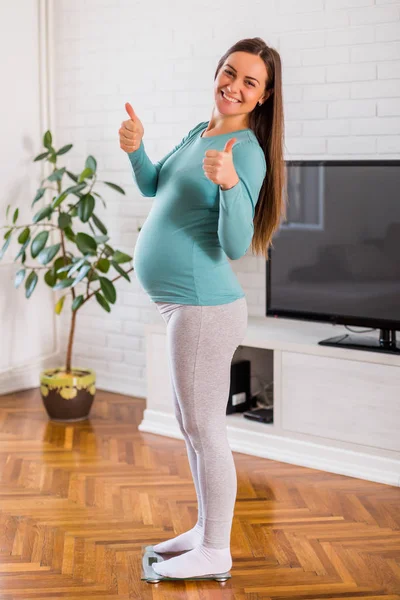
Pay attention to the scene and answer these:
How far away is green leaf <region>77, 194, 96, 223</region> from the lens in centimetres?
392

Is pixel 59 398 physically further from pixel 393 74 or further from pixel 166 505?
pixel 393 74

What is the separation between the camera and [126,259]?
387cm

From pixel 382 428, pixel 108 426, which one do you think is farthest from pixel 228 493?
pixel 108 426

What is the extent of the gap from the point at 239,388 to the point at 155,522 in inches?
40.8

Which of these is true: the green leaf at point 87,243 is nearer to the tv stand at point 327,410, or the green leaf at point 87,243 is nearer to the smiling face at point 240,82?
the tv stand at point 327,410

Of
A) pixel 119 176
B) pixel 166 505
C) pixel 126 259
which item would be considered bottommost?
pixel 166 505

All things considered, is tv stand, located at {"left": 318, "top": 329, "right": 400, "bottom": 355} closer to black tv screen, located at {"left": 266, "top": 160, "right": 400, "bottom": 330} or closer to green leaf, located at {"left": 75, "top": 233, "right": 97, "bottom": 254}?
black tv screen, located at {"left": 266, "top": 160, "right": 400, "bottom": 330}

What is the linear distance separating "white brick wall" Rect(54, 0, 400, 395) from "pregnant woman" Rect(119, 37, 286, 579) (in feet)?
4.62

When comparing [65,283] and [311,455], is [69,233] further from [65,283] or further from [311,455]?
[311,455]

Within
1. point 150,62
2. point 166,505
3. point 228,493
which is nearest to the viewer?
point 228,493

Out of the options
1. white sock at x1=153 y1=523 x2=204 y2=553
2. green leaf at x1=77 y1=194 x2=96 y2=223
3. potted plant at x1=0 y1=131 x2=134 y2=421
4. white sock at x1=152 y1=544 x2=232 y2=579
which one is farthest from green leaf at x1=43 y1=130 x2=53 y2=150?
white sock at x1=152 y1=544 x2=232 y2=579

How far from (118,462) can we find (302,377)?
828mm

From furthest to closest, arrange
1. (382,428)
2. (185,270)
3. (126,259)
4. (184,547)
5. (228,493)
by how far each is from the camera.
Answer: (126,259) < (382,428) < (184,547) < (228,493) < (185,270)

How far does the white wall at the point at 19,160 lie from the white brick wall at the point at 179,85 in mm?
138
